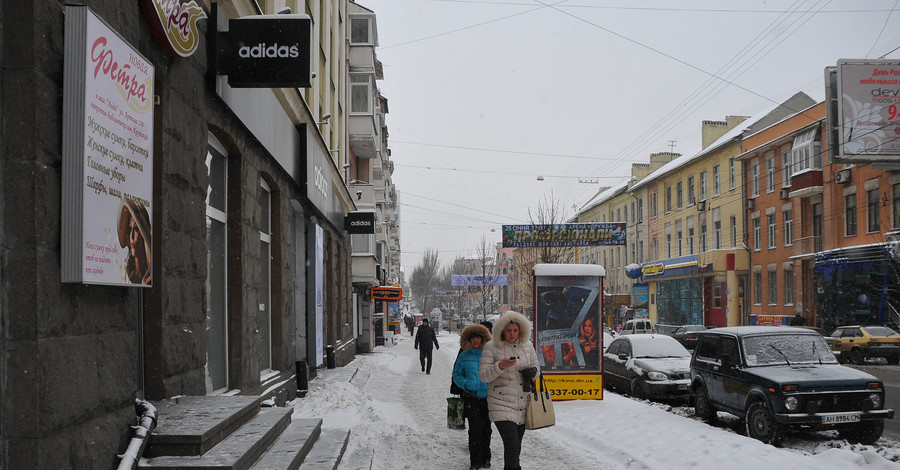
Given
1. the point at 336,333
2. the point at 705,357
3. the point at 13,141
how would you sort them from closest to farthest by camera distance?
1. the point at 13,141
2. the point at 705,357
3. the point at 336,333

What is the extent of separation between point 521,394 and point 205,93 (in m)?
4.37

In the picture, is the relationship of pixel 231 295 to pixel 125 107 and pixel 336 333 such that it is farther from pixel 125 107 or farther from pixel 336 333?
pixel 336 333

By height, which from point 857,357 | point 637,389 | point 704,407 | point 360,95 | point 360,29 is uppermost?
point 360,29

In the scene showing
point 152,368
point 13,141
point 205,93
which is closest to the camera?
point 13,141

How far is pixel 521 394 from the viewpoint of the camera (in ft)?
22.6

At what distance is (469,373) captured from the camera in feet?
27.3

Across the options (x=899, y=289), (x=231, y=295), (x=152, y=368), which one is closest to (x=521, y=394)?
(x=152, y=368)

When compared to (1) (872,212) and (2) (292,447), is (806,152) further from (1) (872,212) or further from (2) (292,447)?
(2) (292,447)

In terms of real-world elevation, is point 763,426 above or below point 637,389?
above

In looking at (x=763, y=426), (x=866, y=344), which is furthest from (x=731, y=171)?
(x=763, y=426)

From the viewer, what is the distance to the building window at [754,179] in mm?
A: 39531

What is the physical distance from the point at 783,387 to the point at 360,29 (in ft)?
86.9

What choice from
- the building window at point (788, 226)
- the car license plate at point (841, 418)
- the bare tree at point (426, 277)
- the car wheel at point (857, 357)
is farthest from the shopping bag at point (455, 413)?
the bare tree at point (426, 277)

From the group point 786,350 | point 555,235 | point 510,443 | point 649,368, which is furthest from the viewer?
point 555,235
